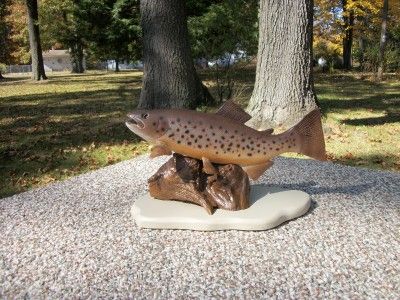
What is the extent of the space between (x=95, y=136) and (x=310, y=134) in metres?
5.30

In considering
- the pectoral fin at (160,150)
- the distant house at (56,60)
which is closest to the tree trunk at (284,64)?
the pectoral fin at (160,150)

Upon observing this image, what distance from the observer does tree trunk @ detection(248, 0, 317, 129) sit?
23.5 feet

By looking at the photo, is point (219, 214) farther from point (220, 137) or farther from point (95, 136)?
point (95, 136)

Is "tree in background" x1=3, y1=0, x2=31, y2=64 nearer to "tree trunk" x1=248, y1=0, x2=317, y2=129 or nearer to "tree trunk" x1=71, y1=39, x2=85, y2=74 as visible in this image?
"tree trunk" x1=71, y1=39, x2=85, y2=74

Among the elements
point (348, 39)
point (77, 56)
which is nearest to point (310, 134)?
point (348, 39)

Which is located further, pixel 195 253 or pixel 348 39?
pixel 348 39

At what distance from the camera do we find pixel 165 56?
8.70 meters

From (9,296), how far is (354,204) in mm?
3206

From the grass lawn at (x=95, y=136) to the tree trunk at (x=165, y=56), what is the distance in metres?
1.04

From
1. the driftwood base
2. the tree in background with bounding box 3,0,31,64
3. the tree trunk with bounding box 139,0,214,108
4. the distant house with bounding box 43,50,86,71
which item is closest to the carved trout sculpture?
the driftwood base

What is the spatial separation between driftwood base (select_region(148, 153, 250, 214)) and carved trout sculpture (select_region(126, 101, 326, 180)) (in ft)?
0.39

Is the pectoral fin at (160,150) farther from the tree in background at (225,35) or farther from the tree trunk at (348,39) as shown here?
the tree trunk at (348,39)

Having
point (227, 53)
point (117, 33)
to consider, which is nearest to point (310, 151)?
point (227, 53)

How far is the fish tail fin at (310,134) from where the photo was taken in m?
3.93
